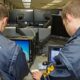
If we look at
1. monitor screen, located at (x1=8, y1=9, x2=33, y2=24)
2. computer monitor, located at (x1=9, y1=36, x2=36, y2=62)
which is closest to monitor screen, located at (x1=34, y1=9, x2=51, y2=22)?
monitor screen, located at (x1=8, y1=9, x2=33, y2=24)

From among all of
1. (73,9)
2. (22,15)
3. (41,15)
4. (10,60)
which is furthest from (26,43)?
(22,15)

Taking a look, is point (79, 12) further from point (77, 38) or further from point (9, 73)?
point (9, 73)

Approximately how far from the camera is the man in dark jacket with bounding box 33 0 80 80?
59.4 inches

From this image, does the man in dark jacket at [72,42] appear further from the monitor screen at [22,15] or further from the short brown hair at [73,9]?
the monitor screen at [22,15]

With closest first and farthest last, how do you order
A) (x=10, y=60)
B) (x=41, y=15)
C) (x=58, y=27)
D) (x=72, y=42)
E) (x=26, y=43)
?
1. (x=72, y=42)
2. (x=10, y=60)
3. (x=26, y=43)
4. (x=58, y=27)
5. (x=41, y=15)

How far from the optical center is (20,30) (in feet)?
11.2

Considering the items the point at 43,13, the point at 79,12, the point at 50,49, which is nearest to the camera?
the point at 79,12

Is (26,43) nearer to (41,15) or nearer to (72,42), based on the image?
(72,42)

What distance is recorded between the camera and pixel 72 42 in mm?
1559

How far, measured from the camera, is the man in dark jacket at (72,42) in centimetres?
151

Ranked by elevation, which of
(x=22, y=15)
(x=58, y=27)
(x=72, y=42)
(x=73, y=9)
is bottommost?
(x=22, y=15)

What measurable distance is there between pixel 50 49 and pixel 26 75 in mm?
425

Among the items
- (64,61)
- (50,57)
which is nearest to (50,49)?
(50,57)

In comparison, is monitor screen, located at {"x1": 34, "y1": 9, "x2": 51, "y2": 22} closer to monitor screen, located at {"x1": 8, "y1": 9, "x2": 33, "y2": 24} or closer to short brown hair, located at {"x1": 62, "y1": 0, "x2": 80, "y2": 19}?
monitor screen, located at {"x1": 8, "y1": 9, "x2": 33, "y2": 24}
